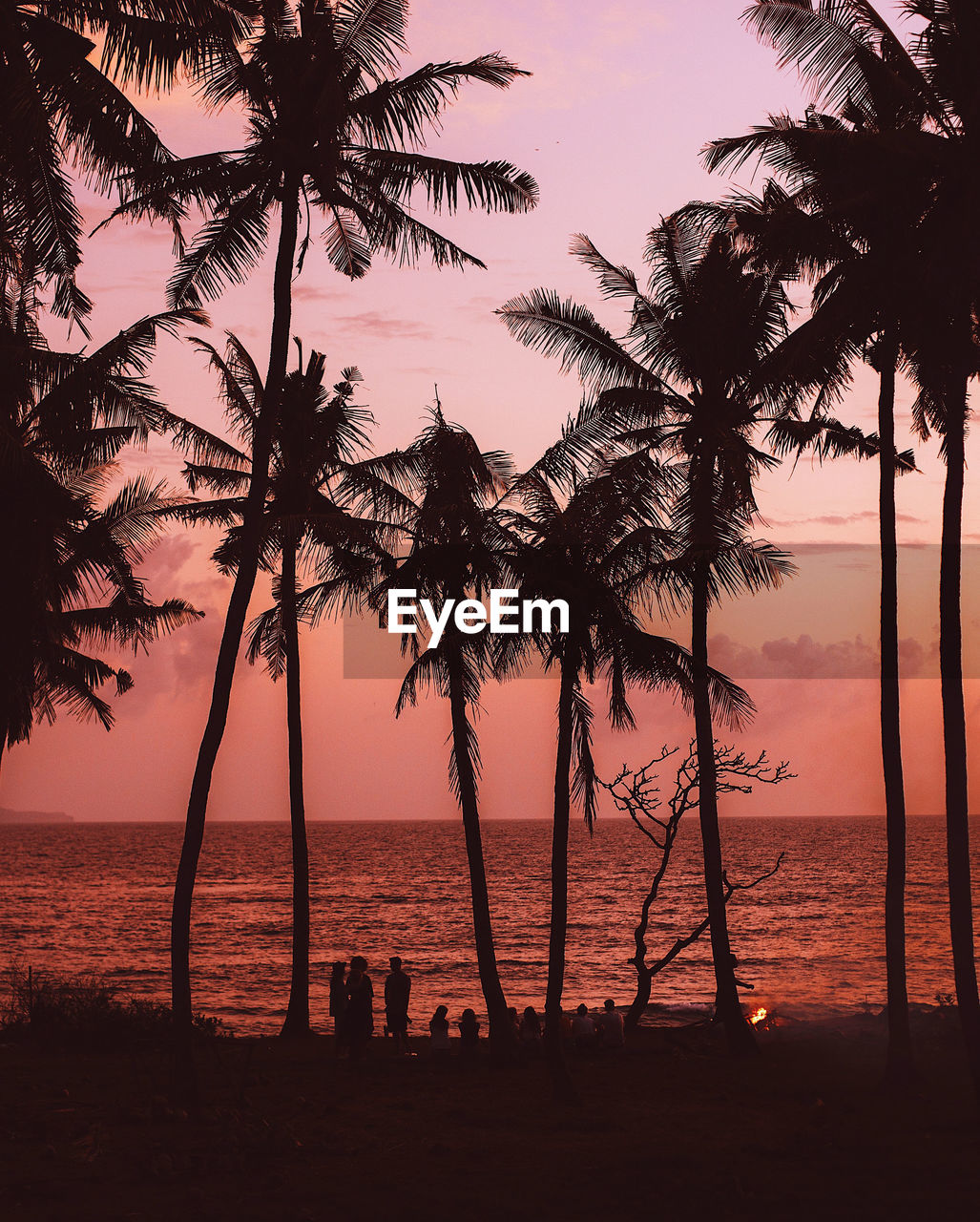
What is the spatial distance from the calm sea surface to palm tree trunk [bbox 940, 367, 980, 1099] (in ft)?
68.7

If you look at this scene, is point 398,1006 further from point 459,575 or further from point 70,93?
point 70,93

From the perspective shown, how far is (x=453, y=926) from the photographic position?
71250mm

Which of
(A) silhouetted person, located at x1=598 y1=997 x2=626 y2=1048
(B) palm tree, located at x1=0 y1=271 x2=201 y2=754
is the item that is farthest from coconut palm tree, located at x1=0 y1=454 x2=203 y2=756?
(A) silhouetted person, located at x1=598 y1=997 x2=626 y2=1048

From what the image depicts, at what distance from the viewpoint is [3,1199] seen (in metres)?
10.4

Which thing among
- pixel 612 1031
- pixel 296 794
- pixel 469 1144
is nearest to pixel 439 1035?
pixel 612 1031

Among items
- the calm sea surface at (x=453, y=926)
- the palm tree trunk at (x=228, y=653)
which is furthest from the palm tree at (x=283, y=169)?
the calm sea surface at (x=453, y=926)

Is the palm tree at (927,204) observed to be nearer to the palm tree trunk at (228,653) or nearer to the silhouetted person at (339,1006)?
the palm tree trunk at (228,653)

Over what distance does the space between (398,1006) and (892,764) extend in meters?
9.47

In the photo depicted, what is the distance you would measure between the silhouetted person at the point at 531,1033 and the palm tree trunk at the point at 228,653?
776 centimetres

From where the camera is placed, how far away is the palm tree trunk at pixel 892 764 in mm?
16828

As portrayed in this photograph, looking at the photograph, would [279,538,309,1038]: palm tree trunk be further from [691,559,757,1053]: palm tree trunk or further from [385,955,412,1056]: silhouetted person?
[691,559,757,1053]: palm tree trunk

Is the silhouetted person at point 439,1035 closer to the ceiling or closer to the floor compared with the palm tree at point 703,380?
closer to the floor

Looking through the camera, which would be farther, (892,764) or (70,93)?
(892,764)

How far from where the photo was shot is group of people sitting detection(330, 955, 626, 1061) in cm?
1920
